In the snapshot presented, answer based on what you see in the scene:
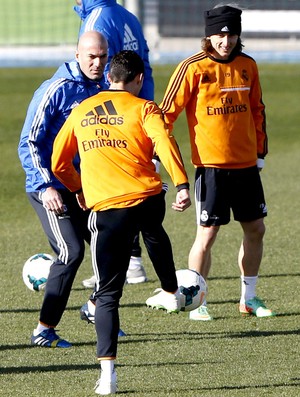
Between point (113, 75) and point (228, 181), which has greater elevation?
point (113, 75)

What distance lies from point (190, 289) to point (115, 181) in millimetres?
1398

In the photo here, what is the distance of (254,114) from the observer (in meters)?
8.07

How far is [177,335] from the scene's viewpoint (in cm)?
744

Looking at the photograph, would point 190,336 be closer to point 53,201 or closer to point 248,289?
point 248,289

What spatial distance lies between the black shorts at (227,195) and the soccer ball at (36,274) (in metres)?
1.56

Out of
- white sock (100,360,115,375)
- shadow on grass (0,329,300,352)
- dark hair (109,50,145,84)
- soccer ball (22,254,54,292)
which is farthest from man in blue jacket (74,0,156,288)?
white sock (100,360,115,375)

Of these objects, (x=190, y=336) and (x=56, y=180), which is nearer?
(x=56, y=180)

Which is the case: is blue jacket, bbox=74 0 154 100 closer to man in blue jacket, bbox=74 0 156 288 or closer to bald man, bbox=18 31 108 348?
man in blue jacket, bbox=74 0 156 288

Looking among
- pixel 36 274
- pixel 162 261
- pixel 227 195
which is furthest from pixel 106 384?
pixel 36 274

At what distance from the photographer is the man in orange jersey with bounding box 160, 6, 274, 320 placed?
7.78 meters

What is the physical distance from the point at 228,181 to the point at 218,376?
198 centimetres

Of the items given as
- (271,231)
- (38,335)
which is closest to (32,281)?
(38,335)

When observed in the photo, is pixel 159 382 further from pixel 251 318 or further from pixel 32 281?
pixel 32 281

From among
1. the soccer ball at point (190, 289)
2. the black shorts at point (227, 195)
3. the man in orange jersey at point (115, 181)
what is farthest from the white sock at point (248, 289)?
the man in orange jersey at point (115, 181)
